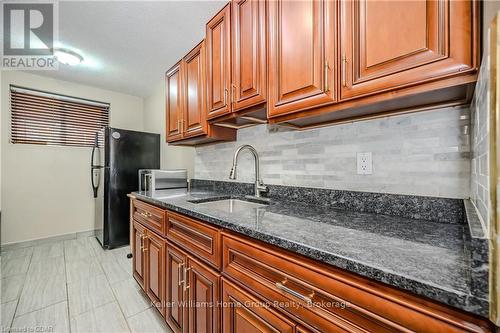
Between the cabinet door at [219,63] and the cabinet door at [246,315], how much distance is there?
3.48 ft

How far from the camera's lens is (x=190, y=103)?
6.25 feet

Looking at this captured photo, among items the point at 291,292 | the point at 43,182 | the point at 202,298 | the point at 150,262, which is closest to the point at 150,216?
the point at 150,262

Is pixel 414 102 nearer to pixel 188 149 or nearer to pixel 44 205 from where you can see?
pixel 188 149

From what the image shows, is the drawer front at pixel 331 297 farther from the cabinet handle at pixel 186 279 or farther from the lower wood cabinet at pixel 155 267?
the lower wood cabinet at pixel 155 267

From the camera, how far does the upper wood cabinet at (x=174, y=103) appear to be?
204 centimetres

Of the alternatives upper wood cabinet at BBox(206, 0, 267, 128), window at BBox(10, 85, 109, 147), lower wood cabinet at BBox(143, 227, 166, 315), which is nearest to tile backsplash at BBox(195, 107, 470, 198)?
upper wood cabinet at BBox(206, 0, 267, 128)

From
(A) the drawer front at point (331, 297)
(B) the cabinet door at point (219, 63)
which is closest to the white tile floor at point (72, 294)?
(A) the drawer front at point (331, 297)

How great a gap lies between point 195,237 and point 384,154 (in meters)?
1.06

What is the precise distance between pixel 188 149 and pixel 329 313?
2.57 meters

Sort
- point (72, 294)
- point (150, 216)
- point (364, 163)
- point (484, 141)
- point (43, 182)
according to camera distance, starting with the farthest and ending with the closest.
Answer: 1. point (43, 182)
2. point (72, 294)
3. point (150, 216)
4. point (364, 163)
5. point (484, 141)

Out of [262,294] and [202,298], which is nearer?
[262,294]

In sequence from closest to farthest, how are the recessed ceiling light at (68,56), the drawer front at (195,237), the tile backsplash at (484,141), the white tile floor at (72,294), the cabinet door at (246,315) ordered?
1. the tile backsplash at (484,141)
2. the cabinet door at (246,315)
3. the drawer front at (195,237)
4. the white tile floor at (72,294)
5. the recessed ceiling light at (68,56)

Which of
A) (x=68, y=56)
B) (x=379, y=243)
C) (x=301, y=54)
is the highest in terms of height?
(x=68, y=56)

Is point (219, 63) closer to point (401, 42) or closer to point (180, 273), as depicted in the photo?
point (401, 42)
